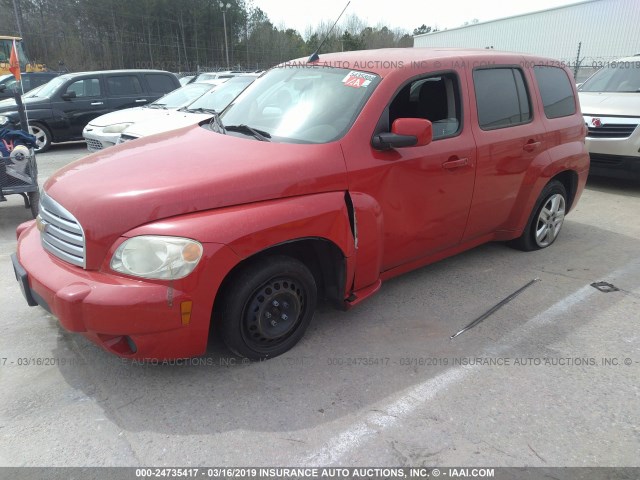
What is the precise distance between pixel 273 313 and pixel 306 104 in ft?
4.97

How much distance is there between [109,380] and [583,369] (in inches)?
115

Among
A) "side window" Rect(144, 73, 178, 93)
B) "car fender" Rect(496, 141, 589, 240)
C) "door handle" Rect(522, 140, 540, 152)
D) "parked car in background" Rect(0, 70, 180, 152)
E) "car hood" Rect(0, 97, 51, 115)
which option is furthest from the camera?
"side window" Rect(144, 73, 178, 93)

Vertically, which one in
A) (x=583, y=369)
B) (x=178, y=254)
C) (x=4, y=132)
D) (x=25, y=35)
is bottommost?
(x=583, y=369)

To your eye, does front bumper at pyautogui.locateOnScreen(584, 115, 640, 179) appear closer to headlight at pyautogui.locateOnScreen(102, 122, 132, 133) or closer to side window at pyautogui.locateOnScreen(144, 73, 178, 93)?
headlight at pyautogui.locateOnScreen(102, 122, 132, 133)

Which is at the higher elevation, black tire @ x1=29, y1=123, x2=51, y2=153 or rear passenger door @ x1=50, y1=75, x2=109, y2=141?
rear passenger door @ x1=50, y1=75, x2=109, y2=141

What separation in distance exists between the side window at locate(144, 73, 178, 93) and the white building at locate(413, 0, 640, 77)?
20.4 metres

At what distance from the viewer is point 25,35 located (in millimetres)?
31203

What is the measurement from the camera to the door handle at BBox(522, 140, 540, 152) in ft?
13.7

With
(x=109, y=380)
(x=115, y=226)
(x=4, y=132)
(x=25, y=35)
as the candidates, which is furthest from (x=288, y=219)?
(x=25, y=35)

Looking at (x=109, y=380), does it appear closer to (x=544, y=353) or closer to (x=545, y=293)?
(x=544, y=353)

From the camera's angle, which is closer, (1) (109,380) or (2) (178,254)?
(2) (178,254)

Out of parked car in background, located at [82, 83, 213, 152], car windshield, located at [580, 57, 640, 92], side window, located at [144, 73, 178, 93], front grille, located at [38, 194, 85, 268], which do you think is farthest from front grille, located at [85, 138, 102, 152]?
car windshield, located at [580, 57, 640, 92]

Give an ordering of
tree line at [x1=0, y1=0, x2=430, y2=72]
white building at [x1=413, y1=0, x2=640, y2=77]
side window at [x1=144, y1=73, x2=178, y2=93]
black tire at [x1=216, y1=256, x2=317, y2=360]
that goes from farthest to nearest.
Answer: tree line at [x1=0, y1=0, x2=430, y2=72] → white building at [x1=413, y1=0, x2=640, y2=77] → side window at [x1=144, y1=73, x2=178, y2=93] → black tire at [x1=216, y1=256, x2=317, y2=360]

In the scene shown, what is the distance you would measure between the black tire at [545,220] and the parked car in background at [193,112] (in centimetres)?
430
